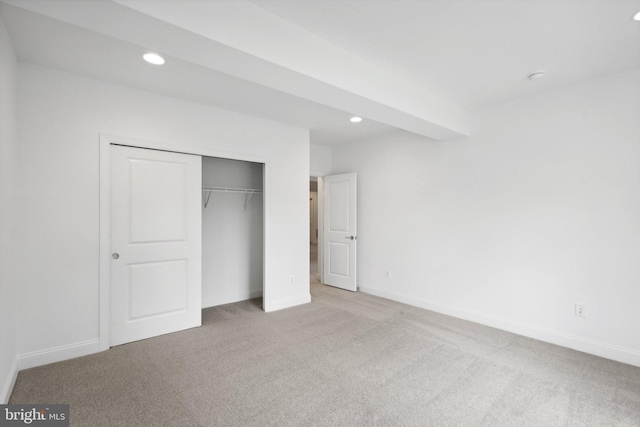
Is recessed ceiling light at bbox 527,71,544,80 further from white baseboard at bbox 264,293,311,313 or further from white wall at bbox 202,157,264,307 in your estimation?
white baseboard at bbox 264,293,311,313

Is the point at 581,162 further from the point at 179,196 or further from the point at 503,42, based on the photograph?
the point at 179,196

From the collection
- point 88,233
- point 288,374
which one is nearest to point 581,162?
point 288,374

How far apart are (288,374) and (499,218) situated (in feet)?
9.61

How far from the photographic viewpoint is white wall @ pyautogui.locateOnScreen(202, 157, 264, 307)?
14.4 ft

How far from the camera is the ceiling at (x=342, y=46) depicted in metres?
1.80

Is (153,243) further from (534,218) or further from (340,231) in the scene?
(534,218)

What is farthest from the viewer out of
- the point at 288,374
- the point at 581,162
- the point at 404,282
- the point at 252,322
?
the point at 404,282

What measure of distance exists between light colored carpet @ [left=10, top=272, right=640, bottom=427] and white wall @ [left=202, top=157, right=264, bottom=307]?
0.98m

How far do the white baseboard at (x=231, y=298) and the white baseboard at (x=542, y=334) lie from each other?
7.63ft

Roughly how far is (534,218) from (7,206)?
4767 millimetres

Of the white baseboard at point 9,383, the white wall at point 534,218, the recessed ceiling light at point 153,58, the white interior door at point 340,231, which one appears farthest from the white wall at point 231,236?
the white wall at point 534,218

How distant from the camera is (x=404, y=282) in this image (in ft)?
15.4

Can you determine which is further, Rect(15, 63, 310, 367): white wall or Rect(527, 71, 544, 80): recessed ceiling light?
Rect(527, 71, 544, 80): recessed ceiling light

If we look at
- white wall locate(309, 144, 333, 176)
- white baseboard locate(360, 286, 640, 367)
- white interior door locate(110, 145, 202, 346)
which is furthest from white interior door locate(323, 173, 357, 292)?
white interior door locate(110, 145, 202, 346)
